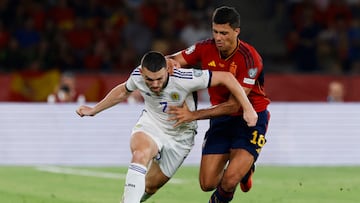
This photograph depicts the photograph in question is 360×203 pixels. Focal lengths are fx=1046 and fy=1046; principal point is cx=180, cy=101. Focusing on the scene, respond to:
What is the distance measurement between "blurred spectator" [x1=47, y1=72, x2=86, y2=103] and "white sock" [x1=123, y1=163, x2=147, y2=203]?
10.1 metres

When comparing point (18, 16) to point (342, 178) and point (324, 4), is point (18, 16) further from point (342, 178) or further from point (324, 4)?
point (342, 178)

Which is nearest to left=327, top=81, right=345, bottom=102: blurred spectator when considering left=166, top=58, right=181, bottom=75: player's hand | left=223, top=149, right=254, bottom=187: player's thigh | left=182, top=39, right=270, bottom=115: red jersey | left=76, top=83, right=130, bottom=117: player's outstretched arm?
left=182, top=39, right=270, bottom=115: red jersey

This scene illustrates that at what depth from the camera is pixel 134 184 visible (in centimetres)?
952

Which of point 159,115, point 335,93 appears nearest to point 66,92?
point 335,93

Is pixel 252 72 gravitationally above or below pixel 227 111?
above

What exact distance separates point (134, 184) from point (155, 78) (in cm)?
101

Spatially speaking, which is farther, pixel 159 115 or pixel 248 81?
pixel 248 81

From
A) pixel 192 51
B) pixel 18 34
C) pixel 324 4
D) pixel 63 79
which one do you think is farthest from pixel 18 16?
pixel 192 51

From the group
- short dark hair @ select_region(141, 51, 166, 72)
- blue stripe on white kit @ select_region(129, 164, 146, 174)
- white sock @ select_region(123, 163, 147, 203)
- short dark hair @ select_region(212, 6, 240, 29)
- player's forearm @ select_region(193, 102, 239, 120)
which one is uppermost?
short dark hair @ select_region(212, 6, 240, 29)

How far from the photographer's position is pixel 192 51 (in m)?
10.9

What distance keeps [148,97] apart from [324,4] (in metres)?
13.9

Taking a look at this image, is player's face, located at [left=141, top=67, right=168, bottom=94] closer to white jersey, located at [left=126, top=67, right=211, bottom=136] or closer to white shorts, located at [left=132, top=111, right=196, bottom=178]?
white jersey, located at [left=126, top=67, right=211, bottom=136]

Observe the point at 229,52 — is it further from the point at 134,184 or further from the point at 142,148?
→ the point at 134,184

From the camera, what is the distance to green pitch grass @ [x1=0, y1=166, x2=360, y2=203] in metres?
12.7
